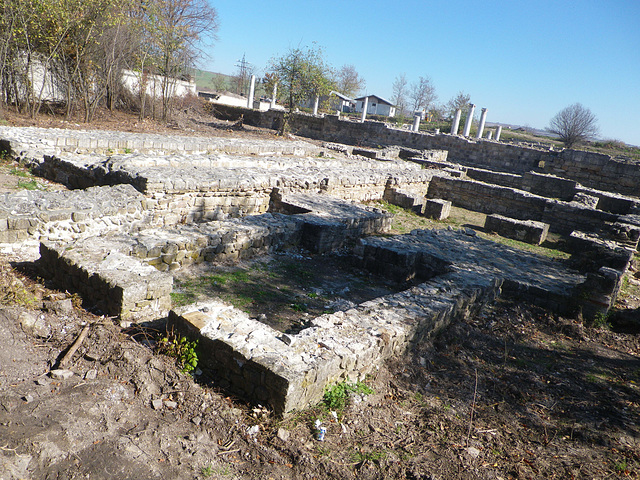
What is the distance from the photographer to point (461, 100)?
1933 inches

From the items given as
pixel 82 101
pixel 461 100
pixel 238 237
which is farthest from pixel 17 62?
pixel 461 100

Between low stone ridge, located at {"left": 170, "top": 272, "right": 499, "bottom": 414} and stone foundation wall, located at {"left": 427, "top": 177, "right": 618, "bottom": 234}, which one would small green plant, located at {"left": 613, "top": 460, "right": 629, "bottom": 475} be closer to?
low stone ridge, located at {"left": 170, "top": 272, "right": 499, "bottom": 414}

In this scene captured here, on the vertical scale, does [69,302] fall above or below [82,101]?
below

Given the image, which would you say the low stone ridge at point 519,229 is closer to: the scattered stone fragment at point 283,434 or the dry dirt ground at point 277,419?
the dry dirt ground at point 277,419

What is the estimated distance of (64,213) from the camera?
19.6 ft

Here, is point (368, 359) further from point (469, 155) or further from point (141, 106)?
point (469, 155)

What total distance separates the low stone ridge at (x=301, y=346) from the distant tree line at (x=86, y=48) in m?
14.1

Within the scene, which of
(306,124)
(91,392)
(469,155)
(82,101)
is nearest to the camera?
(91,392)

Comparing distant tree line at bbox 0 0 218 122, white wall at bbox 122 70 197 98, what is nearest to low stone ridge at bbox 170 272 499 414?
distant tree line at bbox 0 0 218 122

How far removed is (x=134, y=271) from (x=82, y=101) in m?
15.3

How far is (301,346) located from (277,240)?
385 centimetres

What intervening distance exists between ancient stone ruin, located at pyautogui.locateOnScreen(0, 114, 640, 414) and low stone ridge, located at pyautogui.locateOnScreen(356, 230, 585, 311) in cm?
3

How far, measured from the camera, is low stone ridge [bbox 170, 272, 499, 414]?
338 centimetres

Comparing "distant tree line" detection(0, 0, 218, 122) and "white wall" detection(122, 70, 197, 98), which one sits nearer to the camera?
"distant tree line" detection(0, 0, 218, 122)
